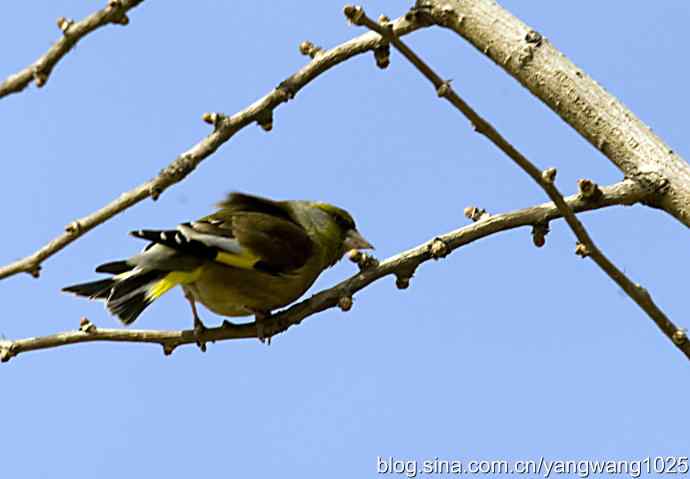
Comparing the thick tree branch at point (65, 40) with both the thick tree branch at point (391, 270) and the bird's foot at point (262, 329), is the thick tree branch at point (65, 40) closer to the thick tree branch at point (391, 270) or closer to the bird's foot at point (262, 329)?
the thick tree branch at point (391, 270)

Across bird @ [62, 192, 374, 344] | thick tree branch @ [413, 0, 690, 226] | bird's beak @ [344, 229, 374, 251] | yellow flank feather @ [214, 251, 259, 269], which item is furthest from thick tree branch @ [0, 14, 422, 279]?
bird's beak @ [344, 229, 374, 251]

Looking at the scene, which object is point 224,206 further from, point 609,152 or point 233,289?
point 609,152

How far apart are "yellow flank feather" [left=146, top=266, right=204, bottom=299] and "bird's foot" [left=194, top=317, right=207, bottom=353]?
22cm

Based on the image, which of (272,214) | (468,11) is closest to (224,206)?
(272,214)

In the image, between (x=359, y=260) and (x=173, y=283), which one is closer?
(x=359, y=260)

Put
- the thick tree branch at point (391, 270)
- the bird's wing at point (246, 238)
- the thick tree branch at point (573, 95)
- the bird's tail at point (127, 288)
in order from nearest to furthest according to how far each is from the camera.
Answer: the thick tree branch at point (573, 95) → the thick tree branch at point (391, 270) → the bird's tail at point (127, 288) → the bird's wing at point (246, 238)

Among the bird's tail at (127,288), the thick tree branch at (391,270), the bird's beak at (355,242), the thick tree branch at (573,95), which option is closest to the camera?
the thick tree branch at (573,95)

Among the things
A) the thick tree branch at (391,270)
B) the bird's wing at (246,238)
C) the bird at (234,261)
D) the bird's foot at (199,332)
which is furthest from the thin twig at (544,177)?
the bird's wing at (246,238)

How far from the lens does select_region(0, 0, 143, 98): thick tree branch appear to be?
3.58 metres

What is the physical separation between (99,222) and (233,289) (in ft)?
5.29

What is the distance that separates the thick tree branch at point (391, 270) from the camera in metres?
3.49

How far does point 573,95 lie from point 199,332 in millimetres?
1904

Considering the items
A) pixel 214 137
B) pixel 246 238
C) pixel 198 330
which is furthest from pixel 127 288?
pixel 214 137

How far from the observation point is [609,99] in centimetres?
345
